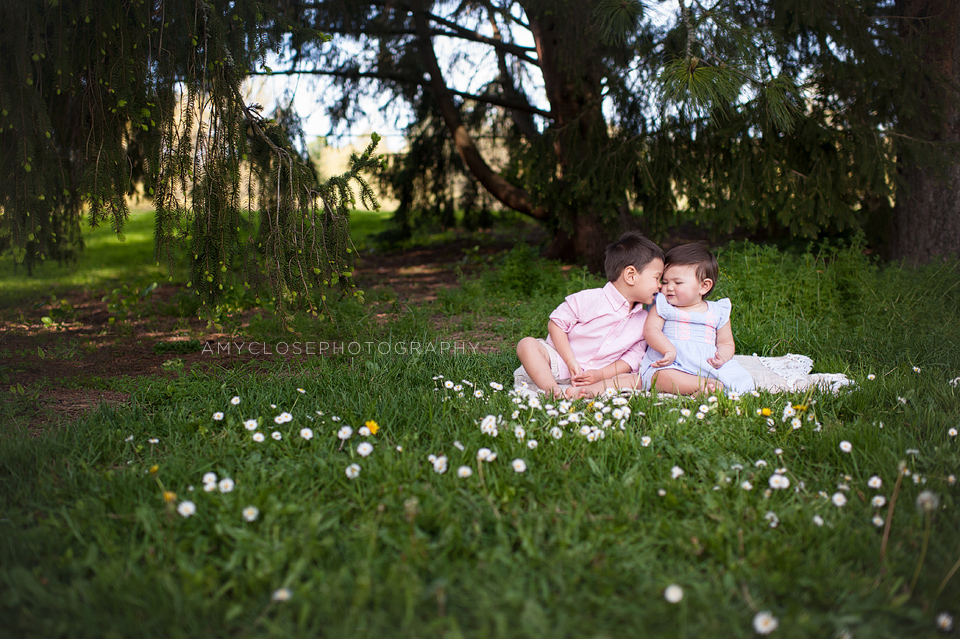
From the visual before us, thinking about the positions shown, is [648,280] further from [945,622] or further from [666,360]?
[945,622]

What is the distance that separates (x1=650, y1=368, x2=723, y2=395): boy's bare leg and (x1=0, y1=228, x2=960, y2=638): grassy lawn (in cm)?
26

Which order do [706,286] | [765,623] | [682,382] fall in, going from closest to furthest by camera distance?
1. [765,623]
2. [682,382]
3. [706,286]

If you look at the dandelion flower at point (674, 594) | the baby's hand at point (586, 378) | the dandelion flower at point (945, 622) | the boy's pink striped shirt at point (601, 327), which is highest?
the boy's pink striped shirt at point (601, 327)

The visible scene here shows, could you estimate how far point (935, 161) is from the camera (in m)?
4.85

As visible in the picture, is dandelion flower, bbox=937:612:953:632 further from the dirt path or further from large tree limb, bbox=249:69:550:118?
large tree limb, bbox=249:69:550:118

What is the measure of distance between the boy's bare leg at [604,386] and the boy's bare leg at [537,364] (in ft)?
0.30

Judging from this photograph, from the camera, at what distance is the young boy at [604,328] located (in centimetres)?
323

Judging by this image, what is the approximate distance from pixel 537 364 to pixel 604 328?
425 millimetres

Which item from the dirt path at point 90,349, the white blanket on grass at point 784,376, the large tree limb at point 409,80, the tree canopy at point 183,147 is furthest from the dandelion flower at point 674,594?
the large tree limb at point 409,80

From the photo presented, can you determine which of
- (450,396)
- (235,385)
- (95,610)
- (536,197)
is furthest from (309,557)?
(536,197)

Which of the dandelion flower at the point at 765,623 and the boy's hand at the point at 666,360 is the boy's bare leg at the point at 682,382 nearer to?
the boy's hand at the point at 666,360

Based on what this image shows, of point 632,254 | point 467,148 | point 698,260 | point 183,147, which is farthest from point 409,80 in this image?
point 698,260

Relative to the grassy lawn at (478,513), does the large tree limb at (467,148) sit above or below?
above

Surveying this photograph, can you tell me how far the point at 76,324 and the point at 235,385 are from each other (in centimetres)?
273
